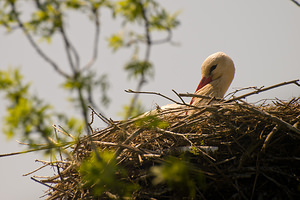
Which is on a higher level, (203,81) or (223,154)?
(203,81)

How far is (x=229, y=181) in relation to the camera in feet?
4.94

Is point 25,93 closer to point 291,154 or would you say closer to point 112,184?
point 112,184

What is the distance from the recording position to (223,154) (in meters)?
1.61

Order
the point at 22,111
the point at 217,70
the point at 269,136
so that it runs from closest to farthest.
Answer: the point at 22,111 < the point at 269,136 < the point at 217,70

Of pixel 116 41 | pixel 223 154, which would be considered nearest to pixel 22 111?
pixel 116 41

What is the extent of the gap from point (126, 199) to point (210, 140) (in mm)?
812

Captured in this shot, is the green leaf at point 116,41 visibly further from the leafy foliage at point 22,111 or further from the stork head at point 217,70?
the stork head at point 217,70

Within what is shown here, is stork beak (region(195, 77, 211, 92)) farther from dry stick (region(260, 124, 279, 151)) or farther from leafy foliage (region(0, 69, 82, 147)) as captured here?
leafy foliage (region(0, 69, 82, 147))

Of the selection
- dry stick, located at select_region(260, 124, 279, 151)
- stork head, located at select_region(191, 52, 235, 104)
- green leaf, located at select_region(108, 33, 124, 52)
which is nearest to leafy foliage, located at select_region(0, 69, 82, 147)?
green leaf, located at select_region(108, 33, 124, 52)

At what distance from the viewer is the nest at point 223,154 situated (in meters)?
1.51

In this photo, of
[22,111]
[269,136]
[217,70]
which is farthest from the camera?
[217,70]

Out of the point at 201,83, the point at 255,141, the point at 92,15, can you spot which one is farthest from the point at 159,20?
the point at 201,83

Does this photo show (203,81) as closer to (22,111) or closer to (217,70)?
(217,70)

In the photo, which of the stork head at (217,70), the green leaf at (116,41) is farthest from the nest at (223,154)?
the stork head at (217,70)
